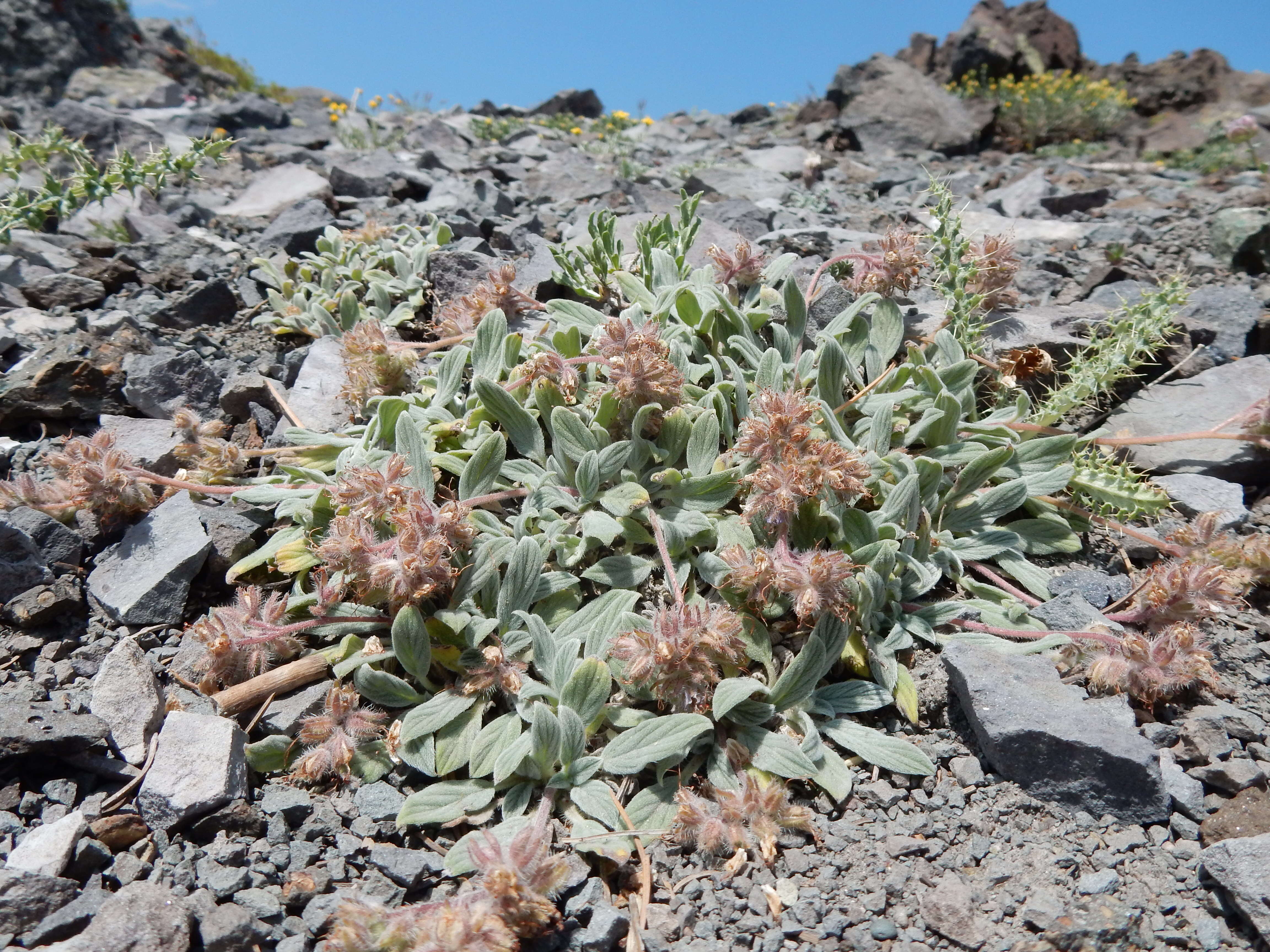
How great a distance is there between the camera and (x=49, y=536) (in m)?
3.54

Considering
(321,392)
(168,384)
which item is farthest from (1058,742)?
(168,384)

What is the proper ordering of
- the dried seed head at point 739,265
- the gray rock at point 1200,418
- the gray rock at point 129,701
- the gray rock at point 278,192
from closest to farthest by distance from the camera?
the gray rock at point 129,701, the gray rock at point 1200,418, the dried seed head at point 739,265, the gray rock at point 278,192

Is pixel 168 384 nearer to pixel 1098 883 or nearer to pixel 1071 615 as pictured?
pixel 1071 615

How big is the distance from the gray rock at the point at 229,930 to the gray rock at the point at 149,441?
2.26 metres

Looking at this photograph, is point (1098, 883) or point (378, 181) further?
point (378, 181)

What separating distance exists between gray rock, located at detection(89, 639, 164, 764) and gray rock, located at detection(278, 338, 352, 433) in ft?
4.73

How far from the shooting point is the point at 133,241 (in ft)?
19.3

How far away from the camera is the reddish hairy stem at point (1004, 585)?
3.32 meters

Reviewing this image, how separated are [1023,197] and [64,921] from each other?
8062 mm

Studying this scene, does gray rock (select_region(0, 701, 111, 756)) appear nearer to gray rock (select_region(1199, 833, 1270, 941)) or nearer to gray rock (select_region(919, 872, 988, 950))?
gray rock (select_region(919, 872, 988, 950))

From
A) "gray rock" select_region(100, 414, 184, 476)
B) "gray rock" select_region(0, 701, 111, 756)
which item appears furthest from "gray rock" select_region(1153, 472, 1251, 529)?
"gray rock" select_region(100, 414, 184, 476)

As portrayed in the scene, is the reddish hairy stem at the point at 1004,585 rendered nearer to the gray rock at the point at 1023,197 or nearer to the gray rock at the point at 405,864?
the gray rock at the point at 405,864

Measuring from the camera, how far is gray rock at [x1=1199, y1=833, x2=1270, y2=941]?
2.24 meters

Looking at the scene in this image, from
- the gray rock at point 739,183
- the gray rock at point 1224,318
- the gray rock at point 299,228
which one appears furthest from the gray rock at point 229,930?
the gray rock at point 739,183
